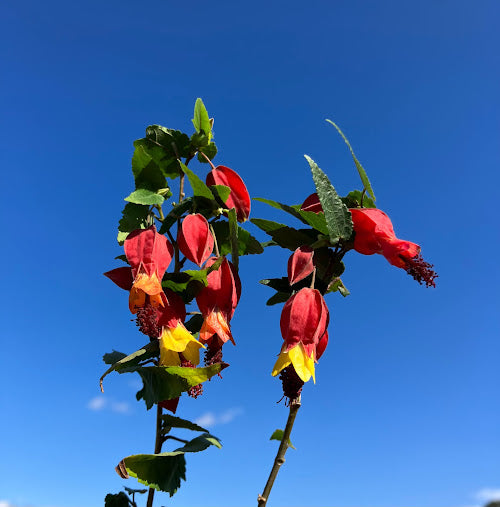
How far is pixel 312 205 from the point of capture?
1350mm

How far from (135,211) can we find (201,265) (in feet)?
0.81

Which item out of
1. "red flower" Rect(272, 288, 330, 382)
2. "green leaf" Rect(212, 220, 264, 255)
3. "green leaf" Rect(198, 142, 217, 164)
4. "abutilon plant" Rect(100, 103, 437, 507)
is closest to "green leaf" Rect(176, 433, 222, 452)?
"abutilon plant" Rect(100, 103, 437, 507)

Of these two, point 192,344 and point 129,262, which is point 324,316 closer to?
point 192,344

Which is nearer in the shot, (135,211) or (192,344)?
(192,344)

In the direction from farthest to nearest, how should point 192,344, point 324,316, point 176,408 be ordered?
point 176,408 < point 192,344 < point 324,316

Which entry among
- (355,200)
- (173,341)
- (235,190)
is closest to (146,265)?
(173,341)

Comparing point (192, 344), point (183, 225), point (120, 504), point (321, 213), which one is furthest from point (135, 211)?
point (120, 504)

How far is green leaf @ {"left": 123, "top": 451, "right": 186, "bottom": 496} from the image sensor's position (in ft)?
4.29

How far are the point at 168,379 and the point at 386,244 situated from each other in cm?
57

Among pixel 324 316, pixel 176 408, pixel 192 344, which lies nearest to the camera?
pixel 324 316

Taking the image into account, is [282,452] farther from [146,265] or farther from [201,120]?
[201,120]

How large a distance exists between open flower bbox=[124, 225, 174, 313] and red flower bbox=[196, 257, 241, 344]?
0.33ft

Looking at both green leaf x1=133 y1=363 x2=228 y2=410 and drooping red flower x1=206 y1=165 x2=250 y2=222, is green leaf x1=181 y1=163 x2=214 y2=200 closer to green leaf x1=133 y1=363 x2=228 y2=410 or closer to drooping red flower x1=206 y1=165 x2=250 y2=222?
drooping red flower x1=206 y1=165 x2=250 y2=222

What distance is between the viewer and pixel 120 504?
1459 mm
